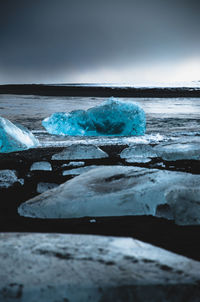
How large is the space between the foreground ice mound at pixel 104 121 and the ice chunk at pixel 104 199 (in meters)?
2.40

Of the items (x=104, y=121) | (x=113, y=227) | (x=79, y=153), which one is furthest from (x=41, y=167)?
(x=104, y=121)

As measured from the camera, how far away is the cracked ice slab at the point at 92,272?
0.52 m

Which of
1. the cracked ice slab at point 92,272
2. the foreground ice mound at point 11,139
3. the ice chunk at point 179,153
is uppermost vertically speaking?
the foreground ice mound at point 11,139

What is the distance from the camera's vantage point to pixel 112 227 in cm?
99

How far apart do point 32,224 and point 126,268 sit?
51 cm

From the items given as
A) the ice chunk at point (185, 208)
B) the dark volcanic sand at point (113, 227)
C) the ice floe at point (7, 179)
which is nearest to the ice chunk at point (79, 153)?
the ice floe at point (7, 179)

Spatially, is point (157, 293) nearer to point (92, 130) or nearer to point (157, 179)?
point (157, 179)

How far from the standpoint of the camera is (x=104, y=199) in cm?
111

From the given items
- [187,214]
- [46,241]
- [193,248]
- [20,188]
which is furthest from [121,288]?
[20,188]

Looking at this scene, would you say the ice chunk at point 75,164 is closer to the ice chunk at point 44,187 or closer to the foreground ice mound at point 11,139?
the ice chunk at point 44,187

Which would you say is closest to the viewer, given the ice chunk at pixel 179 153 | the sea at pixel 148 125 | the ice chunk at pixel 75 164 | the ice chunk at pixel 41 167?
the ice chunk at pixel 41 167

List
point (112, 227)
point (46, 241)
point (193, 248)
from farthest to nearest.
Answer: point (112, 227) < point (193, 248) < point (46, 241)

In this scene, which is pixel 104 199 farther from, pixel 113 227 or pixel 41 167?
pixel 41 167

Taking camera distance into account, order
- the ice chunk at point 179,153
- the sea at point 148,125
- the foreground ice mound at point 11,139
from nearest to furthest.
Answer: the ice chunk at point 179,153 < the foreground ice mound at point 11,139 < the sea at point 148,125
